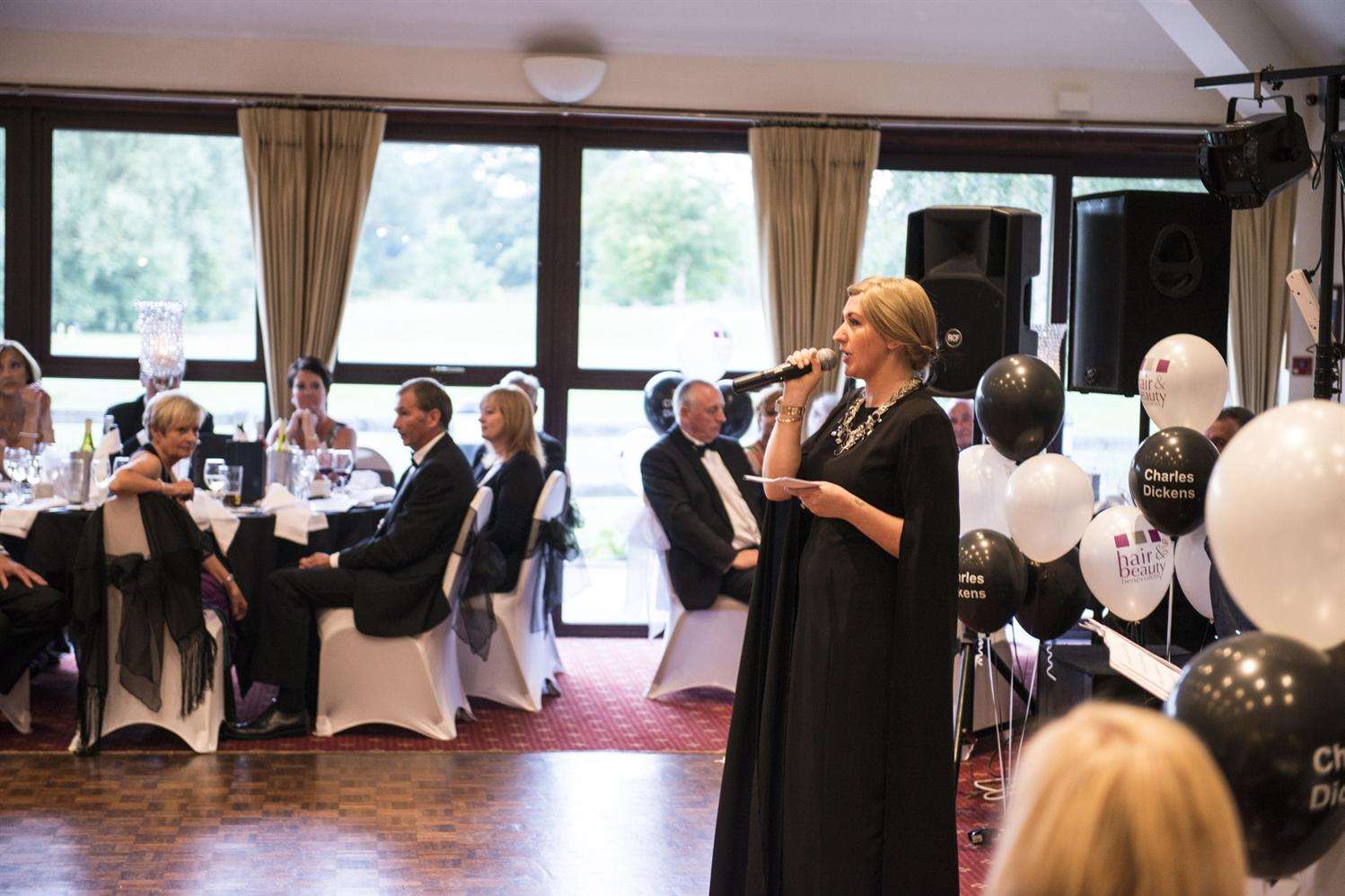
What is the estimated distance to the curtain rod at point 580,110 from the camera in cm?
734

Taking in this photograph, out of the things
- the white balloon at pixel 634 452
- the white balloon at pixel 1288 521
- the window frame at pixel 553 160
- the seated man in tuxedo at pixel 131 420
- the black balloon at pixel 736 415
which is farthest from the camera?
the window frame at pixel 553 160

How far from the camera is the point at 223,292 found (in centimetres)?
764

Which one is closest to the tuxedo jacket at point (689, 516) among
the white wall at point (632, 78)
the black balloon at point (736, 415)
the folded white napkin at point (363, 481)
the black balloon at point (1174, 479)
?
the black balloon at point (736, 415)

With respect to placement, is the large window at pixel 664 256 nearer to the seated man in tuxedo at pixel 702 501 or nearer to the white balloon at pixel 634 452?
the white balloon at pixel 634 452

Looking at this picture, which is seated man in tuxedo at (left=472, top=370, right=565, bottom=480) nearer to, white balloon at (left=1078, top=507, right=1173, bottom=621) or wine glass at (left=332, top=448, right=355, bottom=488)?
wine glass at (left=332, top=448, right=355, bottom=488)

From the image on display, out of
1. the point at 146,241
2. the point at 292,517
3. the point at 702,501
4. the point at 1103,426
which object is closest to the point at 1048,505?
the point at 702,501

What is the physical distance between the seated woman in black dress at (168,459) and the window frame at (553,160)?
2.43m

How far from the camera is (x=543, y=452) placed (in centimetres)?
620

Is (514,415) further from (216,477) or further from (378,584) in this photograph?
(216,477)

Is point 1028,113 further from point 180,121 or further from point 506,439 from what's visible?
point 180,121

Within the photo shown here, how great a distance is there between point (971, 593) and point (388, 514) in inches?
97.7

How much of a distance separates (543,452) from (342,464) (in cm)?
89

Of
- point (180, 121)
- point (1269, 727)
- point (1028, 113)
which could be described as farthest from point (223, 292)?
point (1269, 727)

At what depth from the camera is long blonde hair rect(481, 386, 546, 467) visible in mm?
5922
